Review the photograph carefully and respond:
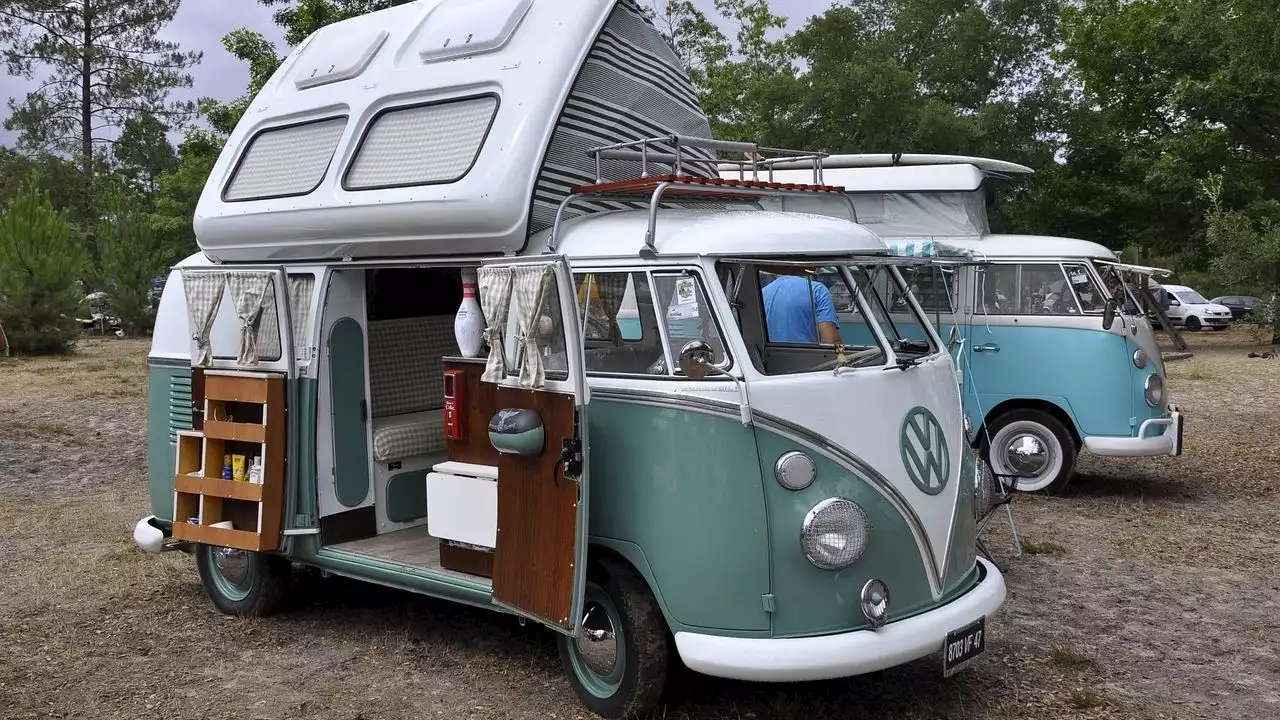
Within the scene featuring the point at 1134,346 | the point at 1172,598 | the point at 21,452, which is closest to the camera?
the point at 1172,598

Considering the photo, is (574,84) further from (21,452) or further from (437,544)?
(21,452)

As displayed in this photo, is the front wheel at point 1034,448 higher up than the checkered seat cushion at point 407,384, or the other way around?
the checkered seat cushion at point 407,384

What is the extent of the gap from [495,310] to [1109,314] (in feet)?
19.0

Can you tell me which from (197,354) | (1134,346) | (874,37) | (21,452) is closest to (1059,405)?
(1134,346)

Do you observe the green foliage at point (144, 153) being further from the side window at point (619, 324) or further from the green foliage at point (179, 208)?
the side window at point (619, 324)

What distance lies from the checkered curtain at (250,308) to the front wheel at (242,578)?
1116 millimetres

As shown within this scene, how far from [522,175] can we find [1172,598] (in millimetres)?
4416

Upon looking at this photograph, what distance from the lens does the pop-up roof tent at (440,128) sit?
5.01m

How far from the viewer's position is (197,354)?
606 cm

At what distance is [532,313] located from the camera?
14.5ft

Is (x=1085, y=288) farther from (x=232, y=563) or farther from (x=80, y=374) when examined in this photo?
(x=80, y=374)

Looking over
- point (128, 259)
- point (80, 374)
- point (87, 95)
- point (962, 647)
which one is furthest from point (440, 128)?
point (87, 95)

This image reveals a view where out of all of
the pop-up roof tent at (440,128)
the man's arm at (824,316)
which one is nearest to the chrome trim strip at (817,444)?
the pop-up roof tent at (440,128)

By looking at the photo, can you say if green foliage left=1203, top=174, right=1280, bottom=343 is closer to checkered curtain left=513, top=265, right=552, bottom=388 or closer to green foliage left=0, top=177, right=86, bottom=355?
checkered curtain left=513, top=265, right=552, bottom=388
